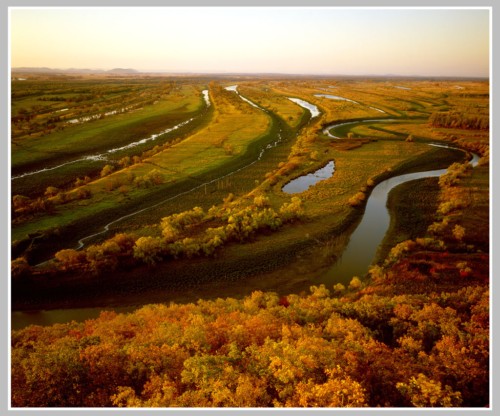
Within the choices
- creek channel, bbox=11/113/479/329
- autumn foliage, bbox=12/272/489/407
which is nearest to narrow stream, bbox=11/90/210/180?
creek channel, bbox=11/113/479/329

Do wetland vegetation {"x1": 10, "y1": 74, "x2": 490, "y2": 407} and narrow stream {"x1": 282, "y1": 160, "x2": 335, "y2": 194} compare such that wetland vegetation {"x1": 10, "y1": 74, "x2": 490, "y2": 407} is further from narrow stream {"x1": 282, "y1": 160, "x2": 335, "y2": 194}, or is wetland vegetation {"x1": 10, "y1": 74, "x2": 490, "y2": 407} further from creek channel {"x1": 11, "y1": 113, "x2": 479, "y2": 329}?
narrow stream {"x1": 282, "y1": 160, "x2": 335, "y2": 194}

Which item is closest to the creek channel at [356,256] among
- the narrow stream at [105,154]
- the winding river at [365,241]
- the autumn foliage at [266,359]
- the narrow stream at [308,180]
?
the winding river at [365,241]

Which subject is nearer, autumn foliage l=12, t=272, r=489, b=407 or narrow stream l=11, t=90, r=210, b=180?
autumn foliage l=12, t=272, r=489, b=407

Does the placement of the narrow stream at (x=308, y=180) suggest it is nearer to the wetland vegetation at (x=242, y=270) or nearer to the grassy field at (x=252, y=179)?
the wetland vegetation at (x=242, y=270)

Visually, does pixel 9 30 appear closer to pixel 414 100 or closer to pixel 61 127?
pixel 61 127

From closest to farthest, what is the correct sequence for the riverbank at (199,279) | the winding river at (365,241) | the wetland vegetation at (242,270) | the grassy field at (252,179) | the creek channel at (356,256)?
1. the wetland vegetation at (242,270)
2. the creek channel at (356,256)
3. the riverbank at (199,279)
4. the winding river at (365,241)
5. the grassy field at (252,179)

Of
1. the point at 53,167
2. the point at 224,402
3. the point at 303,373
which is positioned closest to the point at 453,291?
the point at 303,373
